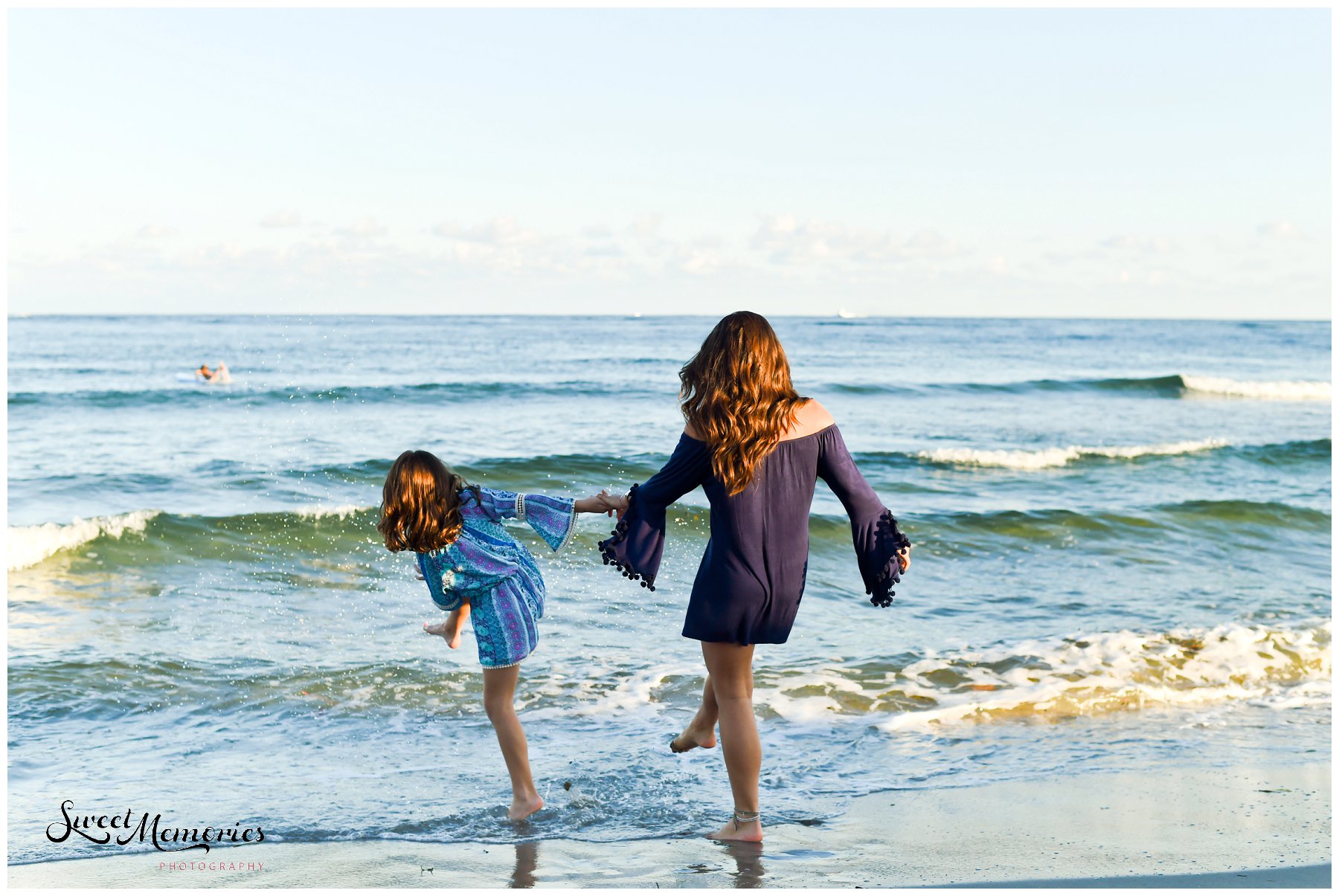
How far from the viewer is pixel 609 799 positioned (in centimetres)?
468

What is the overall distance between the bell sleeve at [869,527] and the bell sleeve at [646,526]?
51 centimetres

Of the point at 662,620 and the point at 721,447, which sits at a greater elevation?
the point at 721,447

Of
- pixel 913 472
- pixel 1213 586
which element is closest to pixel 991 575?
pixel 1213 586

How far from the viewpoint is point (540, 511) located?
13.9ft

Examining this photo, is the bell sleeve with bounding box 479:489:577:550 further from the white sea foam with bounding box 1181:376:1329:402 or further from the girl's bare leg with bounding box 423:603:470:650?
the white sea foam with bounding box 1181:376:1329:402

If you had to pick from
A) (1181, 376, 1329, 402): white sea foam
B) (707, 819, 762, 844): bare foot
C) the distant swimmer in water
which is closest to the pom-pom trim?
(707, 819, 762, 844): bare foot

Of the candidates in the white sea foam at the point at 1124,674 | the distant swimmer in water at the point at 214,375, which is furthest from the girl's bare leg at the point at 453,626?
the distant swimmer in water at the point at 214,375

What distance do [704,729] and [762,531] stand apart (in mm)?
1148

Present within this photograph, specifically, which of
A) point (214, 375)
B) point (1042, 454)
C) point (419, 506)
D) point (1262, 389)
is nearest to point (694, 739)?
point (419, 506)

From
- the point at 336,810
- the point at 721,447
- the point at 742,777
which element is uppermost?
the point at 721,447

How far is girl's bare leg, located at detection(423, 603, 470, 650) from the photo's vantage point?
4254 mm

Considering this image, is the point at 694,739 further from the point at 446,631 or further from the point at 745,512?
the point at 745,512

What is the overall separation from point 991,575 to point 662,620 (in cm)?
337

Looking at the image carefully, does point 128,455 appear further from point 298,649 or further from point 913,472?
point 913,472
